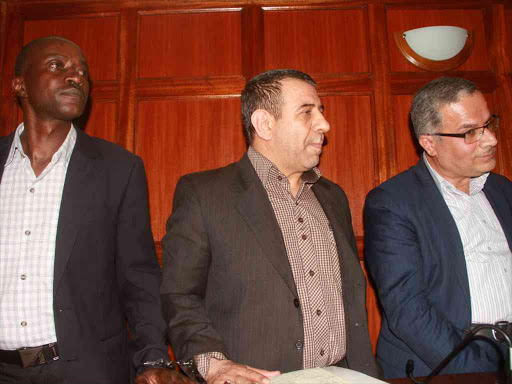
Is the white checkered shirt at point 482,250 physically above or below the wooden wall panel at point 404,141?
below

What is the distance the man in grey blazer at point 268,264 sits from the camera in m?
1.63

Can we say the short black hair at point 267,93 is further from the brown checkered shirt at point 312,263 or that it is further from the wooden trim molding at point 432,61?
the wooden trim molding at point 432,61

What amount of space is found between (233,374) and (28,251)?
3.09 feet

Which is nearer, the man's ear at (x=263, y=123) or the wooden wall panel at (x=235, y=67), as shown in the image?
the man's ear at (x=263, y=123)

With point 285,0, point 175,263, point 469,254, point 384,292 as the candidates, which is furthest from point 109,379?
point 285,0

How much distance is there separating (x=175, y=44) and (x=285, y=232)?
160 cm

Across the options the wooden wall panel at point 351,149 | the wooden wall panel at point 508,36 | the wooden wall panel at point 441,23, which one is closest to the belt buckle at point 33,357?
the wooden wall panel at point 351,149

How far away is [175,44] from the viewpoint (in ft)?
9.16

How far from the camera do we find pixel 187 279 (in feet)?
5.41

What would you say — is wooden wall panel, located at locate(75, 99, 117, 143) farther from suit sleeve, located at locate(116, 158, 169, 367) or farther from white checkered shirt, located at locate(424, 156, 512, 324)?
white checkered shirt, located at locate(424, 156, 512, 324)

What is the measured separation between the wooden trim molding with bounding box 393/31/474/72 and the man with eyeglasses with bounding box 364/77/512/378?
0.59 m

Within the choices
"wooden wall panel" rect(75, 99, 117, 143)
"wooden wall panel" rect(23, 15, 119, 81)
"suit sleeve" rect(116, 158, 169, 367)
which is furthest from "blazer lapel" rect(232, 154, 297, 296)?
"wooden wall panel" rect(23, 15, 119, 81)

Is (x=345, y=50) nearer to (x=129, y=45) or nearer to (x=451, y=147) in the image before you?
(x=451, y=147)

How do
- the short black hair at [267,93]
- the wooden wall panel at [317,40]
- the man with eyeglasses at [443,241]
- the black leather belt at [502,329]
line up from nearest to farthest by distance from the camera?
the black leather belt at [502,329] → the man with eyeglasses at [443,241] → the short black hair at [267,93] → the wooden wall panel at [317,40]
